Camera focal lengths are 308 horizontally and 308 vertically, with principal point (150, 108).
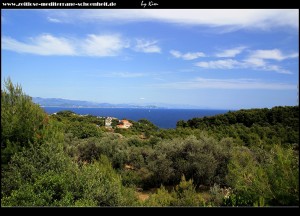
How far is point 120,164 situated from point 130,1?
17330 millimetres

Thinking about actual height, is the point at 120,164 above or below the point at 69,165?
below

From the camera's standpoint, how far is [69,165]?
8.11 meters

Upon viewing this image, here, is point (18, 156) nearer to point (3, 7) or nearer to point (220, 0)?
point (3, 7)

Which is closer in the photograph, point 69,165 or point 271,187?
point 271,187

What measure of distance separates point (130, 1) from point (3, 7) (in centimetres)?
136

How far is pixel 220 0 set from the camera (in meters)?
2.90

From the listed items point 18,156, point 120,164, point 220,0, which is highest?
point 220,0

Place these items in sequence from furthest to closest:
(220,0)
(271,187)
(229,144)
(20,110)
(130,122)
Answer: (130,122)
(229,144)
(20,110)
(271,187)
(220,0)

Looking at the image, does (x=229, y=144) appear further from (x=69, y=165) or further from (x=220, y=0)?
(x=220, y=0)
